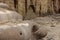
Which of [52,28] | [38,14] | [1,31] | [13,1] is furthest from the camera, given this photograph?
[38,14]

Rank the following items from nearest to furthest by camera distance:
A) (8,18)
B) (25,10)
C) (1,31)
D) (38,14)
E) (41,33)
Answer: (1,31) → (8,18) → (41,33) → (25,10) → (38,14)

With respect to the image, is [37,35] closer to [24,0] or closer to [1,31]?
[1,31]

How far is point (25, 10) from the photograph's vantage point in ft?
8.18

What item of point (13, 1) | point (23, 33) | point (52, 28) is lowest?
point (52, 28)

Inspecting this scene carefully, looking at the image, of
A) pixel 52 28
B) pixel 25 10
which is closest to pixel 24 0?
pixel 25 10

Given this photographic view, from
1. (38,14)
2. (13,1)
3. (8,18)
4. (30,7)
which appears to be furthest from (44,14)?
A: (8,18)

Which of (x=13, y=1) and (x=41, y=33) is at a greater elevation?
(x=13, y=1)

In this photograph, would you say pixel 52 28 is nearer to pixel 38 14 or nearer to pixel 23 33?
pixel 38 14

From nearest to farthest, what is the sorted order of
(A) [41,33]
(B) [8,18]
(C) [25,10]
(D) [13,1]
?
(B) [8,18] → (A) [41,33] → (D) [13,1] → (C) [25,10]

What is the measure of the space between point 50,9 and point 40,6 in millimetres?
226

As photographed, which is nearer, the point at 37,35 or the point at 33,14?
the point at 37,35

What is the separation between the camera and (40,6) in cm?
265

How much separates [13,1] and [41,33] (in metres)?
1.02

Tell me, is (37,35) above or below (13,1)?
below
